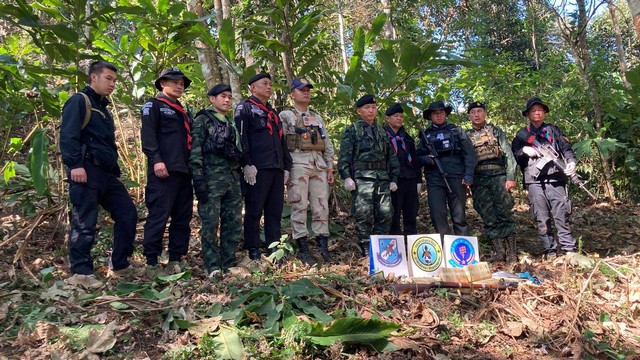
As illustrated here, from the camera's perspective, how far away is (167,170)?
4609 millimetres

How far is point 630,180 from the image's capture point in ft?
29.9

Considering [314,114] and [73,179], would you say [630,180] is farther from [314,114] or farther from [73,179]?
[73,179]

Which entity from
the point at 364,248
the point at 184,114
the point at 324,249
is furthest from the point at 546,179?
the point at 184,114

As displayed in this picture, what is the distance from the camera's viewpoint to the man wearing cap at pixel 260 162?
509cm

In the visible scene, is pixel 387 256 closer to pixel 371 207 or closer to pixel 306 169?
pixel 371 207

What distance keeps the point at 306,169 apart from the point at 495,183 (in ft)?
8.00

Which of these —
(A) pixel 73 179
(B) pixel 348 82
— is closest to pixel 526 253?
(B) pixel 348 82

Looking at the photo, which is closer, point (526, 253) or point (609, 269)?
point (609, 269)

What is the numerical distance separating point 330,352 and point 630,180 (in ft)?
27.2

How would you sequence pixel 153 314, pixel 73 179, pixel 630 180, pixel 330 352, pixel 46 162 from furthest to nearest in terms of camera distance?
pixel 630 180 → pixel 46 162 → pixel 73 179 → pixel 153 314 → pixel 330 352

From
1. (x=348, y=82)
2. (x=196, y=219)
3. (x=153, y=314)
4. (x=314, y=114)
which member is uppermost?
(x=348, y=82)

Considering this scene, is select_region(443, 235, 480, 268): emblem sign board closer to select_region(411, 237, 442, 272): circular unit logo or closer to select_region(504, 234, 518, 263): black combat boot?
select_region(411, 237, 442, 272): circular unit logo

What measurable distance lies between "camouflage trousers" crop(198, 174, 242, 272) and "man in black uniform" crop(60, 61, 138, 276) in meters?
0.65

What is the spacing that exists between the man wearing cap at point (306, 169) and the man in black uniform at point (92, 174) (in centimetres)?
169
